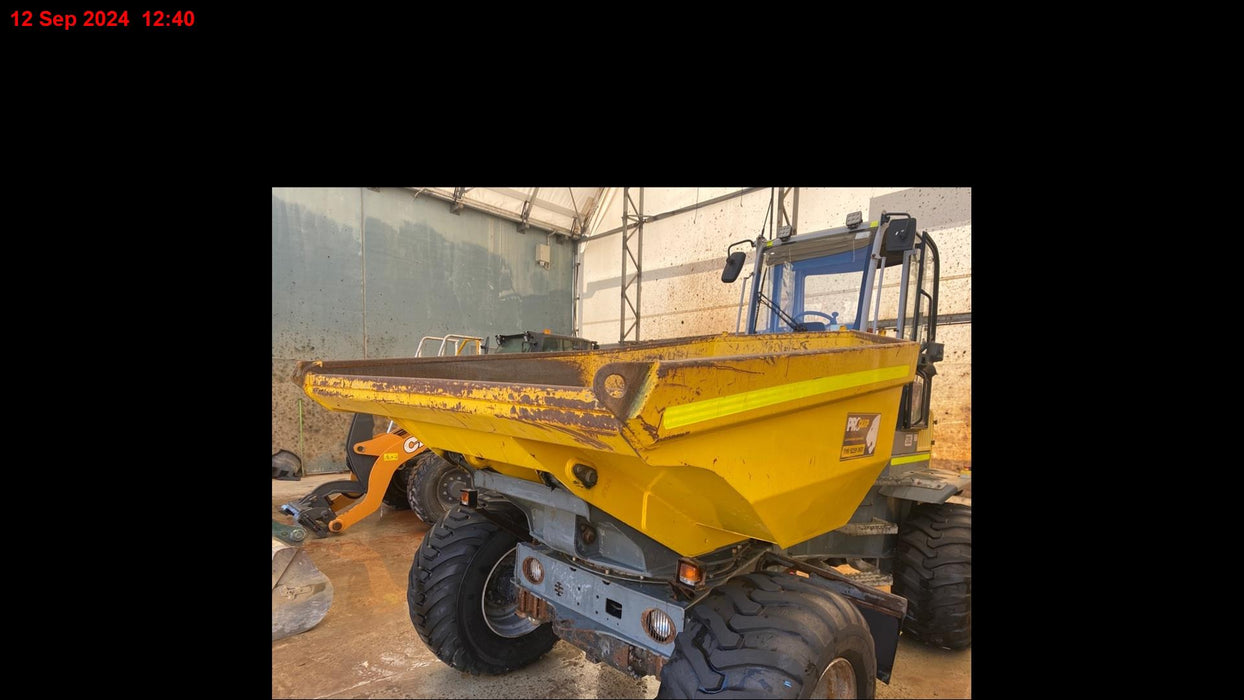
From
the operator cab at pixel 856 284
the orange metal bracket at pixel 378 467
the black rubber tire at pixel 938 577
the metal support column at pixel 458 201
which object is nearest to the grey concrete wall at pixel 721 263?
the metal support column at pixel 458 201

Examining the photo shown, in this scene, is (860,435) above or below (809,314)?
below

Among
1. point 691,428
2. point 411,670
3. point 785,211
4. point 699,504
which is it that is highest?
point 785,211

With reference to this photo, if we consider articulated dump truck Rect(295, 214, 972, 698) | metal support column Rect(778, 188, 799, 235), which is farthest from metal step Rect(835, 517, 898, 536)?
metal support column Rect(778, 188, 799, 235)

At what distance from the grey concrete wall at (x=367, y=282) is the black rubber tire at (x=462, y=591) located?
689cm

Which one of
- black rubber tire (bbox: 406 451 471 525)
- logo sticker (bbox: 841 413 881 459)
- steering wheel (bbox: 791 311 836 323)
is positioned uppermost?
steering wheel (bbox: 791 311 836 323)

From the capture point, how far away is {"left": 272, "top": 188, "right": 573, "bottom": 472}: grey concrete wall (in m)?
8.31

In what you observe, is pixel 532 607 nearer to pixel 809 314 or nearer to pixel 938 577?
pixel 938 577

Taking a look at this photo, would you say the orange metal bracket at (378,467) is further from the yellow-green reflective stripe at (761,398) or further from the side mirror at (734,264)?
the yellow-green reflective stripe at (761,398)

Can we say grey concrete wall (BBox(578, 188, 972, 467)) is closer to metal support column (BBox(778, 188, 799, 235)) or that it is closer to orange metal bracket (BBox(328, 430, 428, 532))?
metal support column (BBox(778, 188, 799, 235))

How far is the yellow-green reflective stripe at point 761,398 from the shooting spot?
1.26 meters

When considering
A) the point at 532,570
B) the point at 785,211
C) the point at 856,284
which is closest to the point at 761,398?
the point at 532,570

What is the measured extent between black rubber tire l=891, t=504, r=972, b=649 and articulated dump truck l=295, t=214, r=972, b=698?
1cm

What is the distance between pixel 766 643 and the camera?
1674 millimetres

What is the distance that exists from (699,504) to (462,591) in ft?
4.97
